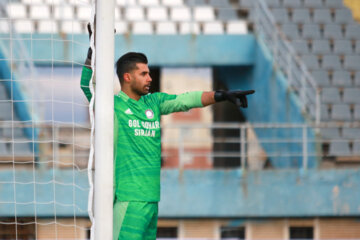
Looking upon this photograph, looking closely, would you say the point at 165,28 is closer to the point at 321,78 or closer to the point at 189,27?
the point at 189,27

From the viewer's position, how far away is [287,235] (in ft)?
27.0

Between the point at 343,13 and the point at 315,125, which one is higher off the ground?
the point at 343,13

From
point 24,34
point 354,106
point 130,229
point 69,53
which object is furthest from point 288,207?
point 130,229

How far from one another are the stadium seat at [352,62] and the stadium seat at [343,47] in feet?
0.41

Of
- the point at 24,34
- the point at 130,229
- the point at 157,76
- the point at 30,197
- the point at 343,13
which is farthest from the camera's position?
the point at 157,76

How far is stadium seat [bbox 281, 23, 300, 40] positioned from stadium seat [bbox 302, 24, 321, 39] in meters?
0.11

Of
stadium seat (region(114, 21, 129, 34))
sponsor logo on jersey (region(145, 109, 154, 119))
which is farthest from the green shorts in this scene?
stadium seat (region(114, 21, 129, 34))

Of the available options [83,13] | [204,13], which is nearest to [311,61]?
[204,13]

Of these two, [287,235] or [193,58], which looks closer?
[287,235]

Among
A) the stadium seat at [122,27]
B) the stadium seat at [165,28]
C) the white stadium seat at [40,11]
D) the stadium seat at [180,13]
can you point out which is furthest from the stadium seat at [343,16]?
the white stadium seat at [40,11]

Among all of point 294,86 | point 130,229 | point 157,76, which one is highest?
point 157,76

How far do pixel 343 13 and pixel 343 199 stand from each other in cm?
363

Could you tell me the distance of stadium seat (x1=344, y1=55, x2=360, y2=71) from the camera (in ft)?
30.9

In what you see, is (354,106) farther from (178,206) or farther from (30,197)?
(30,197)
